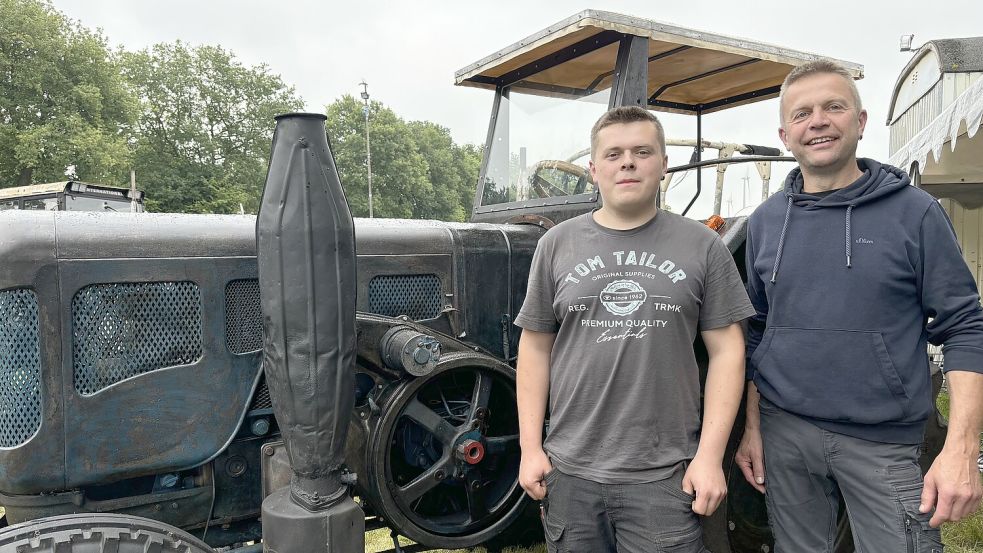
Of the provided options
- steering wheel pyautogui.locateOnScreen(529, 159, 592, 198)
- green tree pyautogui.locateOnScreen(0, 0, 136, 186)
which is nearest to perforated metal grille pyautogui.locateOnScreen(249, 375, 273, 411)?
steering wheel pyautogui.locateOnScreen(529, 159, 592, 198)

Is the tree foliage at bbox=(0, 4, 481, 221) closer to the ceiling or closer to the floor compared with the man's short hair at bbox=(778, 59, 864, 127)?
closer to the ceiling

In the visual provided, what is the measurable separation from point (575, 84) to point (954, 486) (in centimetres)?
238

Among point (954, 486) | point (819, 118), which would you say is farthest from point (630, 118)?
point (954, 486)

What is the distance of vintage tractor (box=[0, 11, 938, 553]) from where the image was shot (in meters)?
2.06

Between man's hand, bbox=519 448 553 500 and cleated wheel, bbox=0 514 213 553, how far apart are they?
3.23 feet

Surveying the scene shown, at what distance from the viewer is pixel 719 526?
2623 millimetres

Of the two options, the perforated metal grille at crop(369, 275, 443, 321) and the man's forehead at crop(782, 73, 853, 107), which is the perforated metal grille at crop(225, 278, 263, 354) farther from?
the man's forehead at crop(782, 73, 853, 107)

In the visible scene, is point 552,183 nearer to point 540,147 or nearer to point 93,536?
point 540,147

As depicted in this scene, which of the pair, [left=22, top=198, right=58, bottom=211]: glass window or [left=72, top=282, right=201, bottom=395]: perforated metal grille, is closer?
[left=72, top=282, right=201, bottom=395]: perforated metal grille

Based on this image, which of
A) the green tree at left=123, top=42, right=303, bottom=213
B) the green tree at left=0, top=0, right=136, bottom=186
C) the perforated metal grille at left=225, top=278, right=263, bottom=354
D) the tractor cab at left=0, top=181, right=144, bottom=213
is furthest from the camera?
the green tree at left=123, top=42, right=303, bottom=213

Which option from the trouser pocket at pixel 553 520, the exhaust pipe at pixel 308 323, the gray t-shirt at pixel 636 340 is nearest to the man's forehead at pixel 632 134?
the gray t-shirt at pixel 636 340

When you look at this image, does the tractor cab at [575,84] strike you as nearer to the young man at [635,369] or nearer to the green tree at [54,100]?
the young man at [635,369]

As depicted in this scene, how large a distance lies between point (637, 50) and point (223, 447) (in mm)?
2304

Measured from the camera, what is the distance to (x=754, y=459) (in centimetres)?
216
